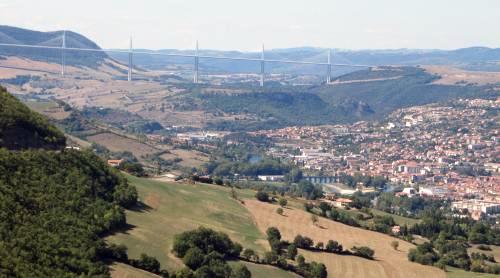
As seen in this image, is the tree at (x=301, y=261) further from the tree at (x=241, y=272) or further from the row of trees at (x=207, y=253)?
the tree at (x=241, y=272)

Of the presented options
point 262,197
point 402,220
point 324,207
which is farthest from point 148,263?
point 402,220

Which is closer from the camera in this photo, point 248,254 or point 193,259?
point 193,259

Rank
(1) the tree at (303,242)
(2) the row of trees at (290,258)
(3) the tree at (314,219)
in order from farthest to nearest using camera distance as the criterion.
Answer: (3) the tree at (314,219) → (1) the tree at (303,242) → (2) the row of trees at (290,258)

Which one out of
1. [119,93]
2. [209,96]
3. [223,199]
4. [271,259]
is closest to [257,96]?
[209,96]

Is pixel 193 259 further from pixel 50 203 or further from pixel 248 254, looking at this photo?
pixel 50 203

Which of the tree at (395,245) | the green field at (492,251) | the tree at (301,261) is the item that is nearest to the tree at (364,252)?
the tree at (395,245)

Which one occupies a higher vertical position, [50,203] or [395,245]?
[50,203]
